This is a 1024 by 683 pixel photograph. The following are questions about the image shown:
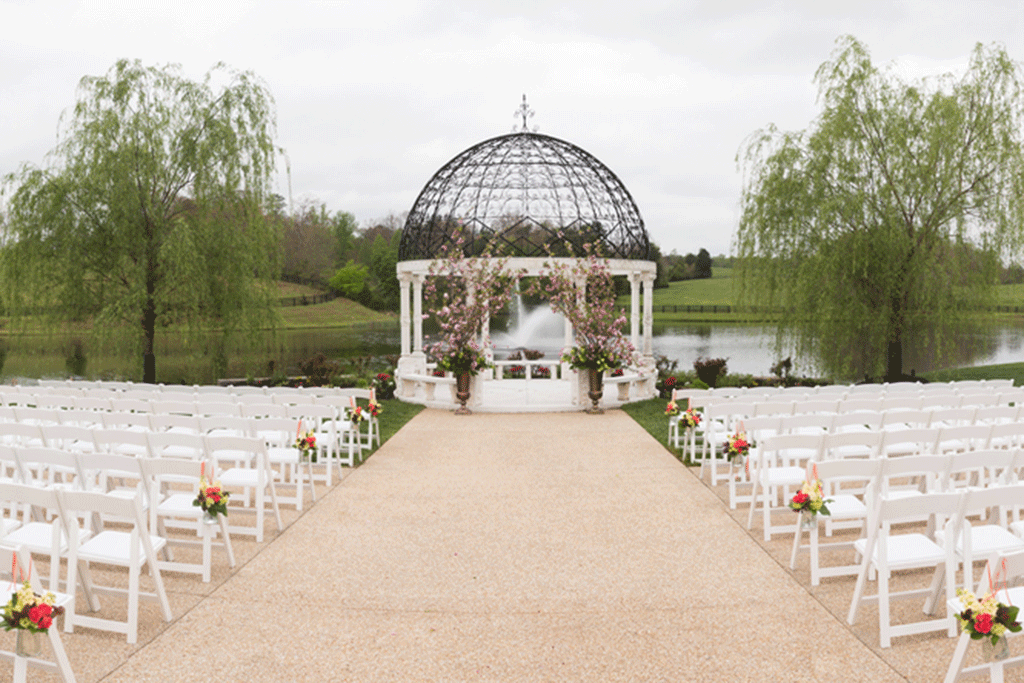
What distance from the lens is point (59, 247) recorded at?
51.3 ft

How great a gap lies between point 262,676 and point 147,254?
13.9 m

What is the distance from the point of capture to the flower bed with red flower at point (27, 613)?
371cm

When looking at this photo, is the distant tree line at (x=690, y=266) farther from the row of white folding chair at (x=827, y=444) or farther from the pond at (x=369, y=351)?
the row of white folding chair at (x=827, y=444)

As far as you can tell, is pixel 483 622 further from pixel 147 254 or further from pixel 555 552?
pixel 147 254

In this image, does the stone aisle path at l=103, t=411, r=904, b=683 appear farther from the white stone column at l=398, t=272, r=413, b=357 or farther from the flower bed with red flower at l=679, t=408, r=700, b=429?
the white stone column at l=398, t=272, r=413, b=357

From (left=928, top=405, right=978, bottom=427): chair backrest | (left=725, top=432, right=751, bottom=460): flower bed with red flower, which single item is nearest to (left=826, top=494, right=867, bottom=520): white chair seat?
(left=725, top=432, right=751, bottom=460): flower bed with red flower

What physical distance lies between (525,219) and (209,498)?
12457 mm

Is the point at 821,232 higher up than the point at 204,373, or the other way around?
the point at 821,232

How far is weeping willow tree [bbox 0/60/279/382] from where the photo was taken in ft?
50.8

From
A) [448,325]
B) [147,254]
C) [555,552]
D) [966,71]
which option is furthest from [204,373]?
[966,71]

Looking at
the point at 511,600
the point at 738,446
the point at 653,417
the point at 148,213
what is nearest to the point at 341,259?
the point at 148,213

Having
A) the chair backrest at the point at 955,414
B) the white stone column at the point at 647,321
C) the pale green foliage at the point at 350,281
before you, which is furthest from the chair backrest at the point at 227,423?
the pale green foliage at the point at 350,281

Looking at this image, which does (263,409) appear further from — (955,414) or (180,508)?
(955,414)

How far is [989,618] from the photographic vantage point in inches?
140
